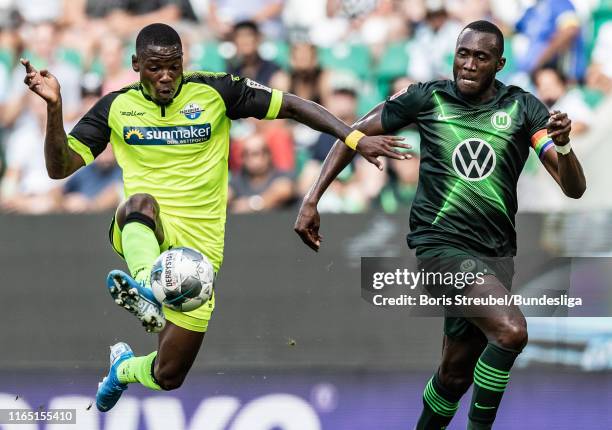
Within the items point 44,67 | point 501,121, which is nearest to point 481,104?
point 501,121

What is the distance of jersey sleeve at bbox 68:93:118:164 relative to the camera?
7387 millimetres

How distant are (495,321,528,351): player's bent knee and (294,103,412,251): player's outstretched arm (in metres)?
1.29

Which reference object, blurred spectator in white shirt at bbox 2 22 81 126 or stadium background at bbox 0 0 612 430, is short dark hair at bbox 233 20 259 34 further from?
blurred spectator in white shirt at bbox 2 22 81 126

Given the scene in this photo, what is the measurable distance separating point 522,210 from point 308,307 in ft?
6.12

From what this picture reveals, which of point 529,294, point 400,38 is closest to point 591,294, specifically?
point 529,294

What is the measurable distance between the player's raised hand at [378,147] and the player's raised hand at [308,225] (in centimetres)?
50

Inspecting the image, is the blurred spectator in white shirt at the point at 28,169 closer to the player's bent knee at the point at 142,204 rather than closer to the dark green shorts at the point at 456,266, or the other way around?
the player's bent knee at the point at 142,204

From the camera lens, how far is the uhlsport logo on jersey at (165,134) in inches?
293

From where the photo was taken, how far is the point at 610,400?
908 cm

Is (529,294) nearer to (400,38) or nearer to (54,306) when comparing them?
(400,38)

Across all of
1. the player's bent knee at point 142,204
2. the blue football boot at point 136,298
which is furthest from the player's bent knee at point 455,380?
the player's bent knee at point 142,204

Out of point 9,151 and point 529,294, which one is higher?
point 9,151

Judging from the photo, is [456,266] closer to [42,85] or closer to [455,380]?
[455,380]

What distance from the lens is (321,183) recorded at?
24.2 ft
